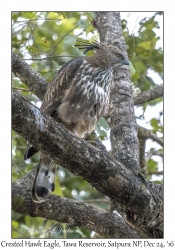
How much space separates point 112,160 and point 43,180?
1.08 m

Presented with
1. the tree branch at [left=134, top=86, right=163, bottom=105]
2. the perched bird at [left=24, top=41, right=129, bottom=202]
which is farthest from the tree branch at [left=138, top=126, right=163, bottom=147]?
the perched bird at [left=24, top=41, right=129, bottom=202]

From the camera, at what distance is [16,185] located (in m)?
4.47

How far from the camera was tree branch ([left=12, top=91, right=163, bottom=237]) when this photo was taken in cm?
298

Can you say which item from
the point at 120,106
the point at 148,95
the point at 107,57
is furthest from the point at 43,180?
the point at 148,95

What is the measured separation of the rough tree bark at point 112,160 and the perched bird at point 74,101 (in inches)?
5.7

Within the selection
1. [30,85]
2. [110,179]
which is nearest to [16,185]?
[30,85]

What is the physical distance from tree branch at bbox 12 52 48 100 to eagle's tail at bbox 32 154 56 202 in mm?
787

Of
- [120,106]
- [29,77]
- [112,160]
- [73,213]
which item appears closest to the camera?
[112,160]

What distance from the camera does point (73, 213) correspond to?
422 centimetres

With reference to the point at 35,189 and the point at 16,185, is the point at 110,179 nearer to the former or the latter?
the point at 35,189

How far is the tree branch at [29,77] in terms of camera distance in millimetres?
4676

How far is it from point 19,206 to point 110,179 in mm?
1253

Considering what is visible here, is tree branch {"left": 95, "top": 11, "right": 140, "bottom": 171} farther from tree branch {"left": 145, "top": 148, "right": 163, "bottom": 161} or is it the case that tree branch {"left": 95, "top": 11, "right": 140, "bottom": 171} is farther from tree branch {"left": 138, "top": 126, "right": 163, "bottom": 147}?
tree branch {"left": 145, "top": 148, "right": 163, "bottom": 161}

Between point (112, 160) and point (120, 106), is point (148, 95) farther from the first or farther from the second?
point (112, 160)
